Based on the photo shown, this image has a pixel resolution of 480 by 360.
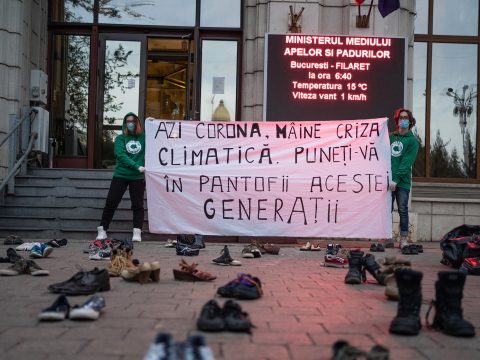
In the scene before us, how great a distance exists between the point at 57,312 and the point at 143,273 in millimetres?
1706

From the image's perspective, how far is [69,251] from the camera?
853cm

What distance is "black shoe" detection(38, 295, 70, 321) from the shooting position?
3914 mm

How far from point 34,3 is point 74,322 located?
10.6 m

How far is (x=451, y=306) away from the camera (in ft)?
12.8

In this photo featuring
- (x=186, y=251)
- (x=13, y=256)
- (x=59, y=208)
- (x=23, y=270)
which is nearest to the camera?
(x=23, y=270)

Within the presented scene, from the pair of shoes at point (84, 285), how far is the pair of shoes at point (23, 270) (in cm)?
108

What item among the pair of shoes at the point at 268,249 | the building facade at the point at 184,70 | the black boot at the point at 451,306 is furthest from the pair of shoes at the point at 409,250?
the black boot at the point at 451,306

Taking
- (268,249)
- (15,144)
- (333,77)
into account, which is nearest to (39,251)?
(268,249)

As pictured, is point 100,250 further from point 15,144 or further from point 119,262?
point 15,144

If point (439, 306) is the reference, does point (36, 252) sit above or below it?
below

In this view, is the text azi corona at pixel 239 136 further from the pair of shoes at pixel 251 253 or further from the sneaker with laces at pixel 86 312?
the sneaker with laces at pixel 86 312

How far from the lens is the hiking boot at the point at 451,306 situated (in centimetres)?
381

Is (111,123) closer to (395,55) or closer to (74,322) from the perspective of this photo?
(395,55)

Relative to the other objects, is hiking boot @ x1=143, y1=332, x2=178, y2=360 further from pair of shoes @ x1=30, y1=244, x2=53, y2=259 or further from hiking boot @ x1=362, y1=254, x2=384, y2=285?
pair of shoes @ x1=30, y1=244, x2=53, y2=259
